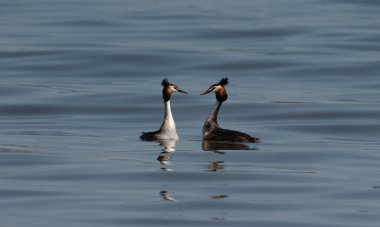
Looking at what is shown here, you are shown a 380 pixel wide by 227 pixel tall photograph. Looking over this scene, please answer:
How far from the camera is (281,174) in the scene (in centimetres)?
1814

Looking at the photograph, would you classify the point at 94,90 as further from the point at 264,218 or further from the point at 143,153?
the point at 264,218

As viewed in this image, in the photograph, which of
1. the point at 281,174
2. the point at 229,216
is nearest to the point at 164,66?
the point at 281,174

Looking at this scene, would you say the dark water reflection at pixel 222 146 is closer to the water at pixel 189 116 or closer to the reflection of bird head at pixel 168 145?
the water at pixel 189 116

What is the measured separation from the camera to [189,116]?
25.7m

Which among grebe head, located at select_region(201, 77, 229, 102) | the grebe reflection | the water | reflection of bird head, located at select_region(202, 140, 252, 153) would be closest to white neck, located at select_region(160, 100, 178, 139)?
the grebe reflection

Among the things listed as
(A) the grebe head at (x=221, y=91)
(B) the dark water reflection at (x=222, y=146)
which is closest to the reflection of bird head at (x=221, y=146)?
(B) the dark water reflection at (x=222, y=146)

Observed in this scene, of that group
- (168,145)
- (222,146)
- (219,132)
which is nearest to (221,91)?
(219,132)

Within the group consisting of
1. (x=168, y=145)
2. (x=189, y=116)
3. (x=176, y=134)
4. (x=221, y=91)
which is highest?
(x=221, y=91)

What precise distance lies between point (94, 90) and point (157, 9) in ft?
69.7

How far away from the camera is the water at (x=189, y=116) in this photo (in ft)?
52.5

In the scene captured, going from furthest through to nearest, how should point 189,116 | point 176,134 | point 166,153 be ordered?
point 189,116
point 176,134
point 166,153

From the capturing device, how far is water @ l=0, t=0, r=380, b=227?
16.0 metres

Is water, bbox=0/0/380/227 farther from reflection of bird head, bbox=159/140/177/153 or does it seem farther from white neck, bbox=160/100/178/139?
white neck, bbox=160/100/178/139

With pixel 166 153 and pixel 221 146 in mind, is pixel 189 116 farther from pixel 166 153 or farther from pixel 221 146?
pixel 166 153
